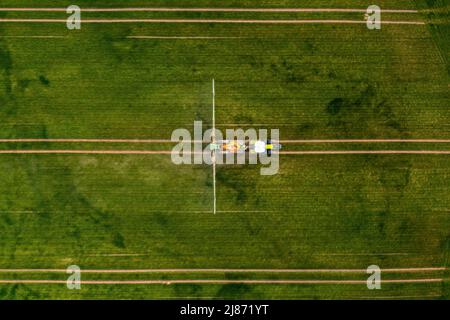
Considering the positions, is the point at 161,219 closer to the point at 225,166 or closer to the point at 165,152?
the point at 165,152

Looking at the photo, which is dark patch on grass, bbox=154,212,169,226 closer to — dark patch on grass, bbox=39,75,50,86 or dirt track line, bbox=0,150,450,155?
dirt track line, bbox=0,150,450,155

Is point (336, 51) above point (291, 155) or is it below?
above

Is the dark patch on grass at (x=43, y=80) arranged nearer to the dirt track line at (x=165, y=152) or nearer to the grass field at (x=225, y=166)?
the grass field at (x=225, y=166)

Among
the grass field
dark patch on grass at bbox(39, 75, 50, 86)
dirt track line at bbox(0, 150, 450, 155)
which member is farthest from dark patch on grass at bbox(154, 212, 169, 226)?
dark patch on grass at bbox(39, 75, 50, 86)

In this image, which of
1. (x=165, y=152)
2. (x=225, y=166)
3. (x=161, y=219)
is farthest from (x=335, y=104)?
(x=161, y=219)

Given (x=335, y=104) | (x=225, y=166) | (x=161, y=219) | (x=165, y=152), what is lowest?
(x=161, y=219)

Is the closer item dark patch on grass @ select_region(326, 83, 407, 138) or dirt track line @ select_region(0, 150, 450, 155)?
dirt track line @ select_region(0, 150, 450, 155)

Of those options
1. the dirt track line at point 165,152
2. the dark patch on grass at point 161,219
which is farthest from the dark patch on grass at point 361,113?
the dark patch on grass at point 161,219

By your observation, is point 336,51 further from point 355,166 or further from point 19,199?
point 19,199
